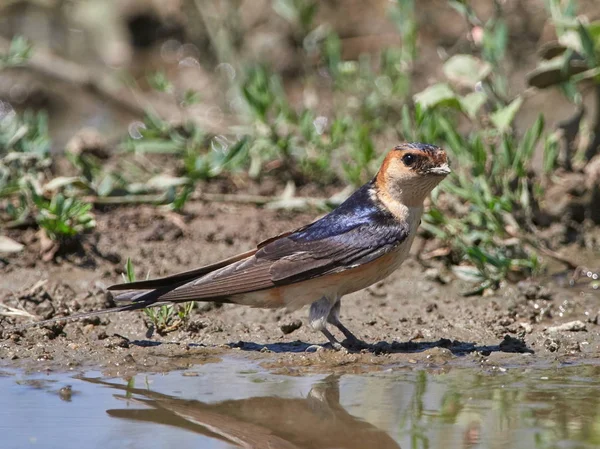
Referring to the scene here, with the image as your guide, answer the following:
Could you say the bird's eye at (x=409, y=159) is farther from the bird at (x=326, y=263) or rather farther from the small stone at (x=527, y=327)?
the small stone at (x=527, y=327)

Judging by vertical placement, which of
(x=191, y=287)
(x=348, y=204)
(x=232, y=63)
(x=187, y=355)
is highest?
(x=232, y=63)

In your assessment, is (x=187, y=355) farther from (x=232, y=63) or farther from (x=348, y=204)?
(x=232, y=63)

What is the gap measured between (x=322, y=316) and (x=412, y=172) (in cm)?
73

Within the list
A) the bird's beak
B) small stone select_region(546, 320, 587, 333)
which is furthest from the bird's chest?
small stone select_region(546, 320, 587, 333)

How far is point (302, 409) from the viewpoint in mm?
3773

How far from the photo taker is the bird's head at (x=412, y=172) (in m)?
4.68

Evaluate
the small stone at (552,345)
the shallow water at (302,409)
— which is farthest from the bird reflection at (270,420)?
the small stone at (552,345)

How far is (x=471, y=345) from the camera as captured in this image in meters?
4.76

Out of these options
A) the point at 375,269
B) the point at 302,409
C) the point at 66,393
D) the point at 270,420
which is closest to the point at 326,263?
the point at 375,269

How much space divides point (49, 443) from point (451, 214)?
323 centimetres

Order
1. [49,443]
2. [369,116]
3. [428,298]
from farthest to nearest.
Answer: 1. [369,116]
2. [428,298]
3. [49,443]

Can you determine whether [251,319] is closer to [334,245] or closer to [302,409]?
[334,245]

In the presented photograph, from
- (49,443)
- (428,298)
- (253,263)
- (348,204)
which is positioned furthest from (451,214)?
(49,443)

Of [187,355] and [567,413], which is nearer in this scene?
[567,413]
